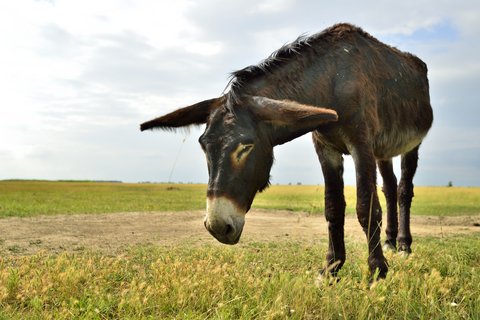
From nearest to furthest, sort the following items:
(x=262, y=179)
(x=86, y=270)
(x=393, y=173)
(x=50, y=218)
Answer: (x=262, y=179) → (x=86, y=270) → (x=393, y=173) → (x=50, y=218)

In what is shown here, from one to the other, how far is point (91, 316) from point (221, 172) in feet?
5.91

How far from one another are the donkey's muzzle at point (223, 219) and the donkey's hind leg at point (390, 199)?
5.14 m

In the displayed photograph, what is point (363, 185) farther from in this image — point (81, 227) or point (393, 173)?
point (81, 227)

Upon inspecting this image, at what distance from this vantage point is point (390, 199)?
8.60 metres

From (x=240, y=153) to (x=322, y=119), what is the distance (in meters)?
0.85

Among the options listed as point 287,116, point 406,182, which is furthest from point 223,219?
point 406,182

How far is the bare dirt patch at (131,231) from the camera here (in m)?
9.16

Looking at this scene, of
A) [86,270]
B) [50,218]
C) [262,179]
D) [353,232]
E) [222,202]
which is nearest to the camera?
[222,202]

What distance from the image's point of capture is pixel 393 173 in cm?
878

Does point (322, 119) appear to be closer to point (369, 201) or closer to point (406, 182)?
point (369, 201)

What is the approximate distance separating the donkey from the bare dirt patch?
2878 millimetres

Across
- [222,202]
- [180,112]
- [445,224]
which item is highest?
[180,112]

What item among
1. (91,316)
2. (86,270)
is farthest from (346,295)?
(86,270)

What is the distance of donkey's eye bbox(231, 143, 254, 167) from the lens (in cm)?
421
